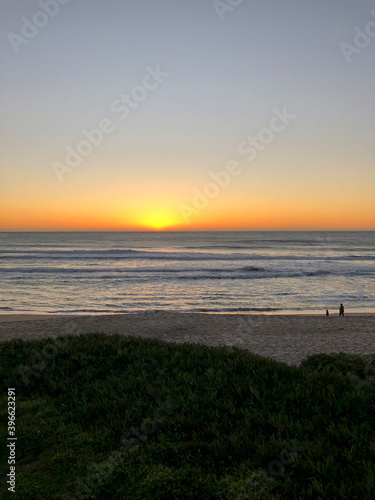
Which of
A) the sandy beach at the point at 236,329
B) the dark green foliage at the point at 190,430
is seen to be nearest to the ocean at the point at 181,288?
the sandy beach at the point at 236,329

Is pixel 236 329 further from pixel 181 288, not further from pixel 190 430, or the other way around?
pixel 181 288

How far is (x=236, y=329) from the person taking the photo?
61.7ft

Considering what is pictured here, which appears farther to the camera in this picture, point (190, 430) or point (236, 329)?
point (236, 329)

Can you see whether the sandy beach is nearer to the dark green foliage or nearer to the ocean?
the ocean

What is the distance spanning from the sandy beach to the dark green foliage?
7652mm

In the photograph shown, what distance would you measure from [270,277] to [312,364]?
3589cm

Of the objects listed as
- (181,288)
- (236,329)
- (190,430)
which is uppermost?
(190,430)

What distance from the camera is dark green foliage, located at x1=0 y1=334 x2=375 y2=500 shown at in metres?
4.34

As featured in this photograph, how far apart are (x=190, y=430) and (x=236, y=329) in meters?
13.6

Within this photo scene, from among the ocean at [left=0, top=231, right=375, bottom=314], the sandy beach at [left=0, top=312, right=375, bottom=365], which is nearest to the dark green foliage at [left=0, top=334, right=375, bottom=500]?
the sandy beach at [left=0, top=312, right=375, bottom=365]

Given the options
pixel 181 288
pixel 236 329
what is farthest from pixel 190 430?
pixel 181 288

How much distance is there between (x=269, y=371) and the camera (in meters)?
7.11

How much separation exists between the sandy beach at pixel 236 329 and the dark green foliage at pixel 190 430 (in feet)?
25.1

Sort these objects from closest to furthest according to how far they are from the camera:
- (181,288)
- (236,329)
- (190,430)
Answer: (190,430) → (236,329) → (181,288)
